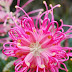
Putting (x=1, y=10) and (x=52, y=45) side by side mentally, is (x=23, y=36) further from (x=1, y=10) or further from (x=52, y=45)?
(x=1, y=10)

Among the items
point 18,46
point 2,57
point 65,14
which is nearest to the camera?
point 18,46

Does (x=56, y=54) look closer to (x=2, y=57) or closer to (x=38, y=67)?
(x=38, y=67)

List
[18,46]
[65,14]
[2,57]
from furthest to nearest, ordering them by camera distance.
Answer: [65,14] < [2,57] < [18,46]

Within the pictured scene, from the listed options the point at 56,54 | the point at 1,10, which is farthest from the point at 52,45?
the point at 1,10

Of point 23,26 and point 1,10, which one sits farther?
A: point 1,10

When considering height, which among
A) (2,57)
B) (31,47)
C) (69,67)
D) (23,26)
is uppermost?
(23,26)

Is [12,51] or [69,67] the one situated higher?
[12,51]

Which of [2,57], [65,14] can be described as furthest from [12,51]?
[65,14]
